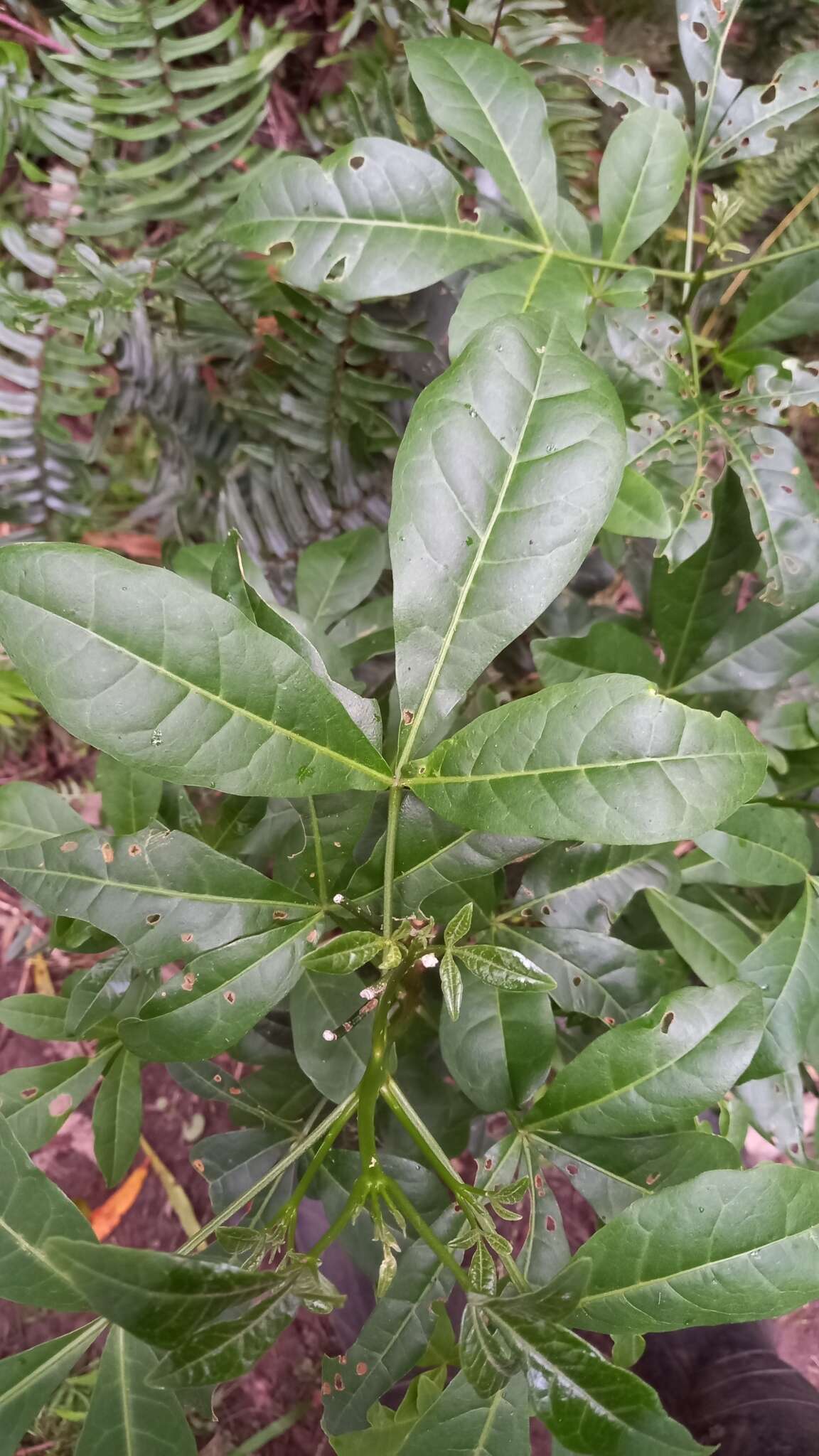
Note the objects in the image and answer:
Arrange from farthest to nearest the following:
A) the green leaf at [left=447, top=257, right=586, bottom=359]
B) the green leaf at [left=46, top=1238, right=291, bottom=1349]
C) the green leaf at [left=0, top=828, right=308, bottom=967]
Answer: the green leaf at [left=447, top=257, right=586, bottom=359], the green leaf at [left=0, top=828, right=308, bottom=967], the green leaf at [left=46, top=1238, right=291, bottom=1349]

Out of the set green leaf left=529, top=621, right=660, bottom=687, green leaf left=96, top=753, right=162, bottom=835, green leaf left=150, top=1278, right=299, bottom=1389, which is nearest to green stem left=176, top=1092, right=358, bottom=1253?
green leaf left=150, top=1278, right=299, bottom=1389

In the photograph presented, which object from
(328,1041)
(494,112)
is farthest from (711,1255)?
(494,112)

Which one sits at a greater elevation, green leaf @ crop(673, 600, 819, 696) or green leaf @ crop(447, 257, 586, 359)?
green leaf @ crop(447, 257, 586, 359)

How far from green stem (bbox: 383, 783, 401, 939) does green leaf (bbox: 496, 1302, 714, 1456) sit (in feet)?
0.97

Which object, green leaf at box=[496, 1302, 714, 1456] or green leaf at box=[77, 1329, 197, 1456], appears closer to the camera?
green leaf at box=[496, 1302, 714, 1456]

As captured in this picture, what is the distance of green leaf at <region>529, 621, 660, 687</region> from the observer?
967 millimetres

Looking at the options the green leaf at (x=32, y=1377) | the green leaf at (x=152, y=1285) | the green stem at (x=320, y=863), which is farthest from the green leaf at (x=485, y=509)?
the green leaf at (x=32, y=1377)

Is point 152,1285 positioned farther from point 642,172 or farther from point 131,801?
point 642,172

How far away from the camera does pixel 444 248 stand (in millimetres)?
919

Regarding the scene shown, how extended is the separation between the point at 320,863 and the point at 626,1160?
428 mm

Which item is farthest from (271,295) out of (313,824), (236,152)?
(313,824)

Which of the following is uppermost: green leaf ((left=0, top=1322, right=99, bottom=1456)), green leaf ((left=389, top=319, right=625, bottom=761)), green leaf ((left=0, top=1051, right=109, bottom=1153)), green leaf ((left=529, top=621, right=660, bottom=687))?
green leaf ((left=389, top=319, right=625, bottom=761))

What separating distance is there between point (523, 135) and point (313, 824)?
77 cm

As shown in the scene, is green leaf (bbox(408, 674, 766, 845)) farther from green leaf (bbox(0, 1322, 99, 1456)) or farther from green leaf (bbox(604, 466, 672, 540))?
green leaf (bbox(0, 1322, 99, 1456))
